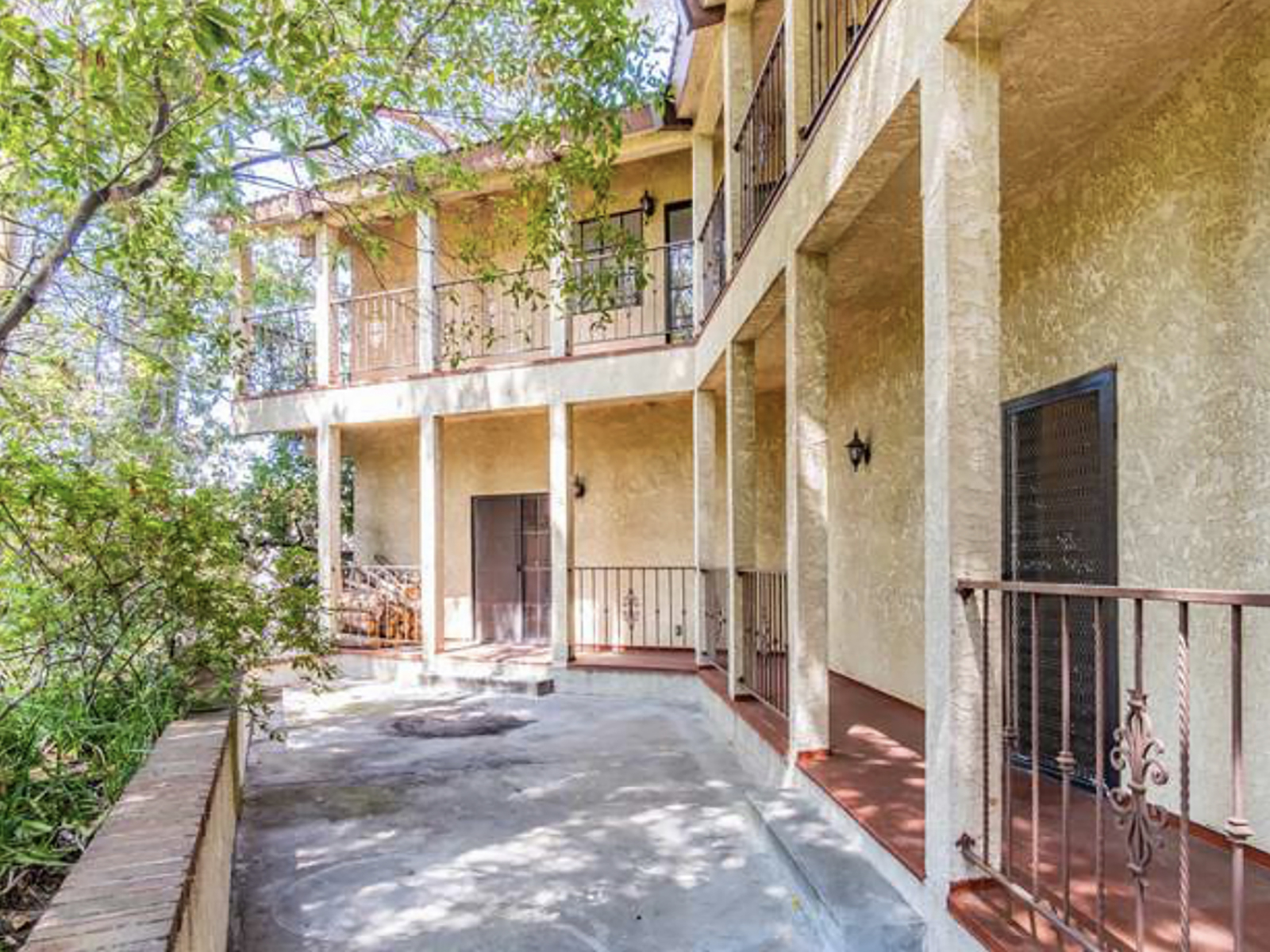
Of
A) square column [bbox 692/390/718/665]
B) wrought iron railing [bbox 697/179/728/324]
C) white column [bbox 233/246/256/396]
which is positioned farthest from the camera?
white column [bbox 233/246/256/396]

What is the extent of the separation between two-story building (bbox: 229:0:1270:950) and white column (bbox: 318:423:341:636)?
123 inches

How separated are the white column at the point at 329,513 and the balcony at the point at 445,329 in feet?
2.76

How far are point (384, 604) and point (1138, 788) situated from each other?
33.7 ft

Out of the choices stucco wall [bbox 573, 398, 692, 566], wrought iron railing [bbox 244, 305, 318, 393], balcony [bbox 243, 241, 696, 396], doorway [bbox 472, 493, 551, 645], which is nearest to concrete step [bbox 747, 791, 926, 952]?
balcony [bbox 243, 241, 696, 396]

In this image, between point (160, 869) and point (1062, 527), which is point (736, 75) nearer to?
point (1062, 527)

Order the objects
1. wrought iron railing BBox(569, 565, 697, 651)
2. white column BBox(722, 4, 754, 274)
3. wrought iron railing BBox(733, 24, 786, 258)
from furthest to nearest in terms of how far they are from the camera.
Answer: wrought iron railing BBox(569, 565, 697, 651)
white column BBox(722, 4, 754, 274)
wrought iron railing BBox(733, 24, 786, 258)

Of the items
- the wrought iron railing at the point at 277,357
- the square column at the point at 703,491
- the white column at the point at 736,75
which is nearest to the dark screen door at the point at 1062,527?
the white column at the point at 736,75

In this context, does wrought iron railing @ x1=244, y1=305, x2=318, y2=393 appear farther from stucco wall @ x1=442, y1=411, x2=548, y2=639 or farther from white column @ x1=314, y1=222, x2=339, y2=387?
stucco wall @ x1=442, y1=411, x2=548, y2=639

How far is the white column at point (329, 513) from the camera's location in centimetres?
1034

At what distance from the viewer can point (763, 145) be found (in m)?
5.85

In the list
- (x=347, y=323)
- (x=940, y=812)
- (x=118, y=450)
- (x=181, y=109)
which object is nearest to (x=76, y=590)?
(x=181, y=109)

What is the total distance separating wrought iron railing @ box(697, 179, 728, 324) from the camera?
707 centimetres

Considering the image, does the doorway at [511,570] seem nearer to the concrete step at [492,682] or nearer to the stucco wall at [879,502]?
the concrete step at [492,682]

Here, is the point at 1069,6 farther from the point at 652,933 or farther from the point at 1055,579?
the point at 652,933
